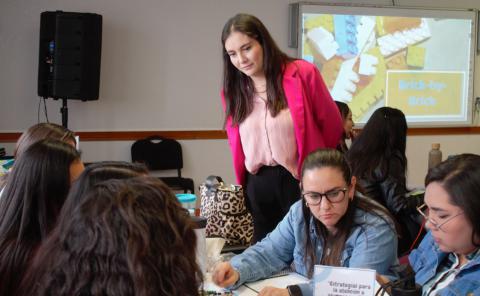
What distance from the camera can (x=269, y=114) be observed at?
2.50m

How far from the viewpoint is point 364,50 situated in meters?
5.34

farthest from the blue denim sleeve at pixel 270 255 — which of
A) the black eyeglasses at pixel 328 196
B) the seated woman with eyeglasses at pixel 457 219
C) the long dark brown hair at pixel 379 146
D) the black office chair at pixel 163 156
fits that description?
the black office chair at pixel 163 156

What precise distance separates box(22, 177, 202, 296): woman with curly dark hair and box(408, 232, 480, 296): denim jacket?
79cm

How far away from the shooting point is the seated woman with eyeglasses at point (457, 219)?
4.75ft

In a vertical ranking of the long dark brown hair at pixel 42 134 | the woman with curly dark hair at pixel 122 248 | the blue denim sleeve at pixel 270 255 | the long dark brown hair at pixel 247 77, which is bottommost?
the blue denim sleeve at pixel 270 255

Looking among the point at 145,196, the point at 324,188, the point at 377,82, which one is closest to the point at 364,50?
the point at 377,82

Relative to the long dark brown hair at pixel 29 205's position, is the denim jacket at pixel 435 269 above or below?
below

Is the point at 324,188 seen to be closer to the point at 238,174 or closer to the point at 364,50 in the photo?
the point at 238,174

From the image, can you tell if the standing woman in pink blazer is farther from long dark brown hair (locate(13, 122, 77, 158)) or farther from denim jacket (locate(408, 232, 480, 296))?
denim jacket (locate(408, 232, 480, 296))

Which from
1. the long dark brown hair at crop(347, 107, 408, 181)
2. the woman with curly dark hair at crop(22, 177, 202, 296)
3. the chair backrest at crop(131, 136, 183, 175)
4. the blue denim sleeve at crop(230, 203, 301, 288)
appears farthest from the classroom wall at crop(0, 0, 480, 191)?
the woman with curly dark hair at crop(22, 177, 202, 296)

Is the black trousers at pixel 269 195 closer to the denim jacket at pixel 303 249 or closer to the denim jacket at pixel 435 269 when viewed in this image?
the denim jacket at pixel 303 249

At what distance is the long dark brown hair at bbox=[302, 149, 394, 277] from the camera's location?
190cm

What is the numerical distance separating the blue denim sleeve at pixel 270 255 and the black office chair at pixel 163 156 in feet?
8.93

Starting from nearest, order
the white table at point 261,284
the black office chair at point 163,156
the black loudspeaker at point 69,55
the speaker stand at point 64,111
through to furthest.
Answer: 1. the white table at point 261,284
2. the black loudspeaker at point 69,55
3. the speaker stand at point 64,111
4. the black office chair at point 163,156
